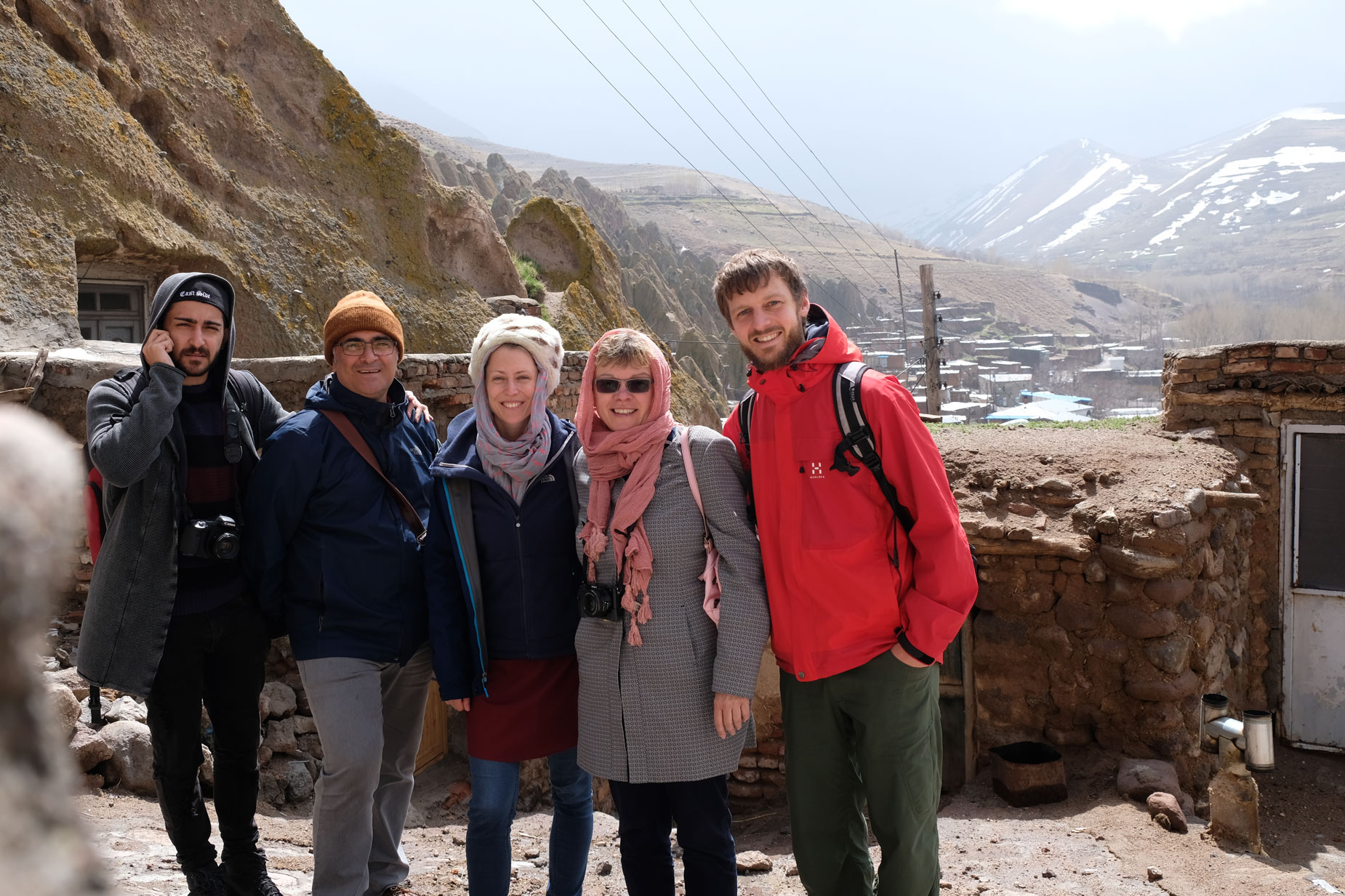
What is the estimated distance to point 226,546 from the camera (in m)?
2.71

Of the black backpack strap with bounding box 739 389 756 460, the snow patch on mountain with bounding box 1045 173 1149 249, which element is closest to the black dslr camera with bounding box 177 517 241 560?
the black backpack strap with bounding box 739 389 756 460

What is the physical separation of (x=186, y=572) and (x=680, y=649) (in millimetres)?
1519

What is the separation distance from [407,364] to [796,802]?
389 cm

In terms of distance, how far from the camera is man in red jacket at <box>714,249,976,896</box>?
256 centimetres

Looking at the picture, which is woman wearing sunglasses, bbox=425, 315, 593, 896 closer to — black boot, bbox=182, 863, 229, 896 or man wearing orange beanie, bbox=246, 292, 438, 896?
man wearing orange beanie, bbox=246, 292, 438, 896

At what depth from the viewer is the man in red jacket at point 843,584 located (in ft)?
8.39

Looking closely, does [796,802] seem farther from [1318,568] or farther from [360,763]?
[1318,568]

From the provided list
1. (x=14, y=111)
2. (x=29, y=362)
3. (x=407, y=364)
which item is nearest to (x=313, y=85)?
(x=14, y=111)

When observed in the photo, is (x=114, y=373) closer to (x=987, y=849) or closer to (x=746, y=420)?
(x=746, y=420)

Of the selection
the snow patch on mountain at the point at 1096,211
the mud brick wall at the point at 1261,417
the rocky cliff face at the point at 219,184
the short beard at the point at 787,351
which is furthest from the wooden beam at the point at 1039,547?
the snow patch on mountain at the point at 1096,211

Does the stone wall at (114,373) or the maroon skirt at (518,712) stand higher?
the stone wall at (114,373)

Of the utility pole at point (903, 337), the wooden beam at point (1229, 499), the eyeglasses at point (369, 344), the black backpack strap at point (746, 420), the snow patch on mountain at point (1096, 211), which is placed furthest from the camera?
the snow patch on mountain at point (1096, 211)

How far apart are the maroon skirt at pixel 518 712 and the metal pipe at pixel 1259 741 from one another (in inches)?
167

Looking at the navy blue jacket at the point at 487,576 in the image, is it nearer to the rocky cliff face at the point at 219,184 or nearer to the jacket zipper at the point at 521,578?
the jacket zipper at the point at 521,578
